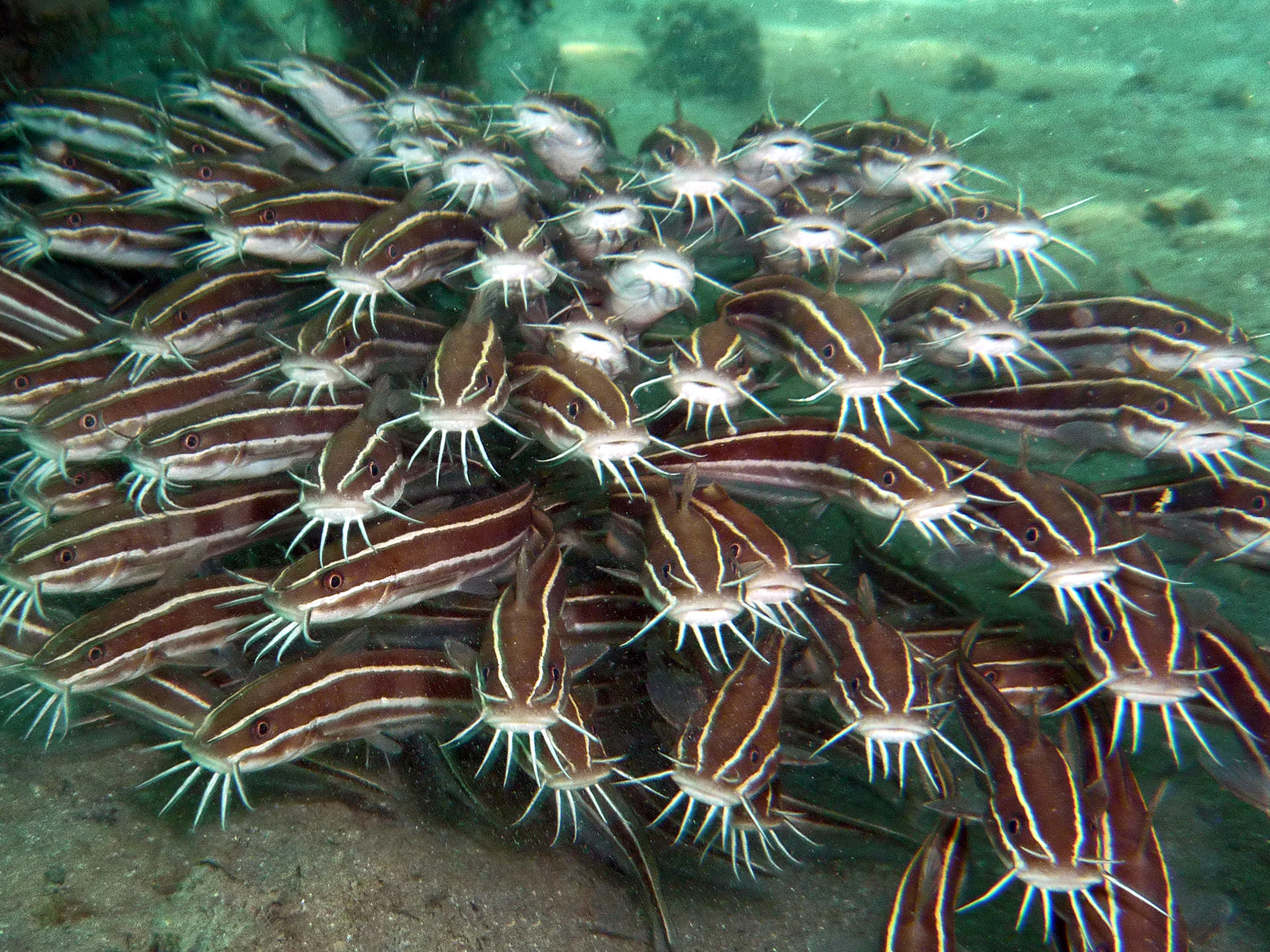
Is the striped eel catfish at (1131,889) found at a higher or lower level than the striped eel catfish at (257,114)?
lower

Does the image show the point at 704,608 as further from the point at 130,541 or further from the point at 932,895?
the point at 130,541

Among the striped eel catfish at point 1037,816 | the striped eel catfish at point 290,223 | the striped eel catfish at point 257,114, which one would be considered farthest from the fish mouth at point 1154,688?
the striped eel catfish at point 257,114

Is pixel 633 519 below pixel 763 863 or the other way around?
the other way around

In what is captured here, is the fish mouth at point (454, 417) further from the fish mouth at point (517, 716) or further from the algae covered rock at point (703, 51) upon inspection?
the algae covered rock at point (703, 51)

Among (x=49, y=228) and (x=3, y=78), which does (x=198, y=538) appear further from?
(x=3, y=78)

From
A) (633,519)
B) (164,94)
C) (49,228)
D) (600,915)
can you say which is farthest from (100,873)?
(164,94)

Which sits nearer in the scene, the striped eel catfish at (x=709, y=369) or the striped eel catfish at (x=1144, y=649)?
the striped eel catfish at (x=1144, y=649)

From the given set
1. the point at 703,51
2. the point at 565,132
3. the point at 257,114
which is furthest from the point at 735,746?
the point at 703,51
